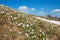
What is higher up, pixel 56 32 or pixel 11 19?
pixel 11 19

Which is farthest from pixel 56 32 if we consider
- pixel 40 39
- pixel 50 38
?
pixel 40 39

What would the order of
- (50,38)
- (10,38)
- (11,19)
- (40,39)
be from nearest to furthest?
(10,38) < (40,39) < (50,38) < (11,19)

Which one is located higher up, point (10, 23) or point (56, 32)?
point (10, 23)

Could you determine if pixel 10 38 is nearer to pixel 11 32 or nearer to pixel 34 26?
pixel 11 32

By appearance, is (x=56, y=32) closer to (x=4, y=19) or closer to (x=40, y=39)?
(x=40, y=39)

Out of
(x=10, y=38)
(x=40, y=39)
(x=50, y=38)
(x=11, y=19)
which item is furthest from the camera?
(x=11, y=19)

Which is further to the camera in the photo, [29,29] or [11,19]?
[11,19]

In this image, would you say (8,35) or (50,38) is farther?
(50,38)

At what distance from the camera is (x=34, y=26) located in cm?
1591

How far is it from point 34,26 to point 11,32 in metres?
2.88

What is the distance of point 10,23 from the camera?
15320mm

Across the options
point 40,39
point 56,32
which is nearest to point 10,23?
point 40,39

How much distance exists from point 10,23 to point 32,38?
2.74m

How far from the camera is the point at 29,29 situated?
14984 millimetres
